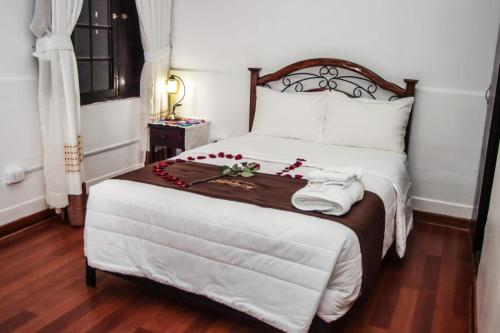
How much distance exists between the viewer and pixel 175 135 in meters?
3.93

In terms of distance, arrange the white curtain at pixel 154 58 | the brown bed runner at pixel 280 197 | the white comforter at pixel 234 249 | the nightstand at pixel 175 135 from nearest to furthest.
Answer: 1. the white comforter at pixel 234 249
2. the brown bed runner at pixel 280 197
3. the nightstand at pixel 175 135
4. the white curtain at pixel 154 58

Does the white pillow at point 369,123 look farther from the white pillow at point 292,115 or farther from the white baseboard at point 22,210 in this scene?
the white baseboard at point 22,210

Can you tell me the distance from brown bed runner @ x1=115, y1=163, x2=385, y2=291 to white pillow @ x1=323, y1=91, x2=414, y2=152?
3.09 feet

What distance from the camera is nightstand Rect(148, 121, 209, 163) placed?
3916 mm

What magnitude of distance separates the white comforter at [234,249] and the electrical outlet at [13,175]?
3.12 feet

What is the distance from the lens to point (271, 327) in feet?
6.84

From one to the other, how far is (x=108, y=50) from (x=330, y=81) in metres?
1.79

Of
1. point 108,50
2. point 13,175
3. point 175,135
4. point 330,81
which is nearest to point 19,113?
point 13,175

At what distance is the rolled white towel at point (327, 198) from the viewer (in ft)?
6.97

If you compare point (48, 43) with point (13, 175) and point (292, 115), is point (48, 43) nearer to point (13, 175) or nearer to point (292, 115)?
point (13, 175)

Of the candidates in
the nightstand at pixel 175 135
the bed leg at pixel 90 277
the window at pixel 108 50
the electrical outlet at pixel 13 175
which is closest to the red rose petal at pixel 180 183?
the bed leg at pixel 90 277

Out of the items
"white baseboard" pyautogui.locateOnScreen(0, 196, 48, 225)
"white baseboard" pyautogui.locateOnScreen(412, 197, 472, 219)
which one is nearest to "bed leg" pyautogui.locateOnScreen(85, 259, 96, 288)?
"white baseboard" pyautogui.locateOnScreen(0, 196, 48, 225)

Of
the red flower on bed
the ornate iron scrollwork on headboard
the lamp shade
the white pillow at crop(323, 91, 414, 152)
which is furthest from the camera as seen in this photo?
the lamp shade

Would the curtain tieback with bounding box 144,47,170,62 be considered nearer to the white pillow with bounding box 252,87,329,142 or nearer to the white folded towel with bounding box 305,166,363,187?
the white pillow with bounding box 252,87,329,142
